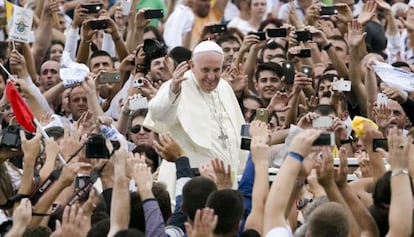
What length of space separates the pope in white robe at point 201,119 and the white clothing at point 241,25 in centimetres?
622

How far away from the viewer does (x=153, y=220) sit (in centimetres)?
909

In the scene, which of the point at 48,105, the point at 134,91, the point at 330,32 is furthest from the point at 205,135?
the point at 330,32

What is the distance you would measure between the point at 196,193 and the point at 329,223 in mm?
939

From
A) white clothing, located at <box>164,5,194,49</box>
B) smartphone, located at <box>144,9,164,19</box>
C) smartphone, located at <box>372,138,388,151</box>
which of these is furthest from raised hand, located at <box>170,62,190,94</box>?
white clothing, located at <box>164,5,194,49</box>

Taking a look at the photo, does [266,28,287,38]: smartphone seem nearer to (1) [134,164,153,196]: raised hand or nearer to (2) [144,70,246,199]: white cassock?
(2) [144,70,246,199]: white cassock

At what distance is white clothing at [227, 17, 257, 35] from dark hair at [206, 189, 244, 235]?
9.53m

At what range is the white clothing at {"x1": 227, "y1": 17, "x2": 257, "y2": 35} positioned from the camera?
1838cm

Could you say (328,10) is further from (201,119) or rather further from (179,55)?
(201,119)

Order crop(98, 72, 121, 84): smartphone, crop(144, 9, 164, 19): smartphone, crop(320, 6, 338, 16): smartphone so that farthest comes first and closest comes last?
1. crop(320, 6, 338, 16): smartphone
2. crop(144, 9, 164, 19): smartphone
3. crop(98, 72, 121, 84): smartphone

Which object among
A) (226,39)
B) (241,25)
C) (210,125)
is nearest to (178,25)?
(241,25)

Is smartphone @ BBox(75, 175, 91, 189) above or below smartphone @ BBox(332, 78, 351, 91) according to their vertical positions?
above

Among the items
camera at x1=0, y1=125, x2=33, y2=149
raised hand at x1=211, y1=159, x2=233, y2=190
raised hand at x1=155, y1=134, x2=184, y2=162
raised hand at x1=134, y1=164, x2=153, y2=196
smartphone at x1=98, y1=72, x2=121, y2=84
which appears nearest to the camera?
raised hand at x1=134, y1=164, x2=153, y2=196

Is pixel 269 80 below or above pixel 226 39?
above

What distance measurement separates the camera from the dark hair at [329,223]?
8484mm
